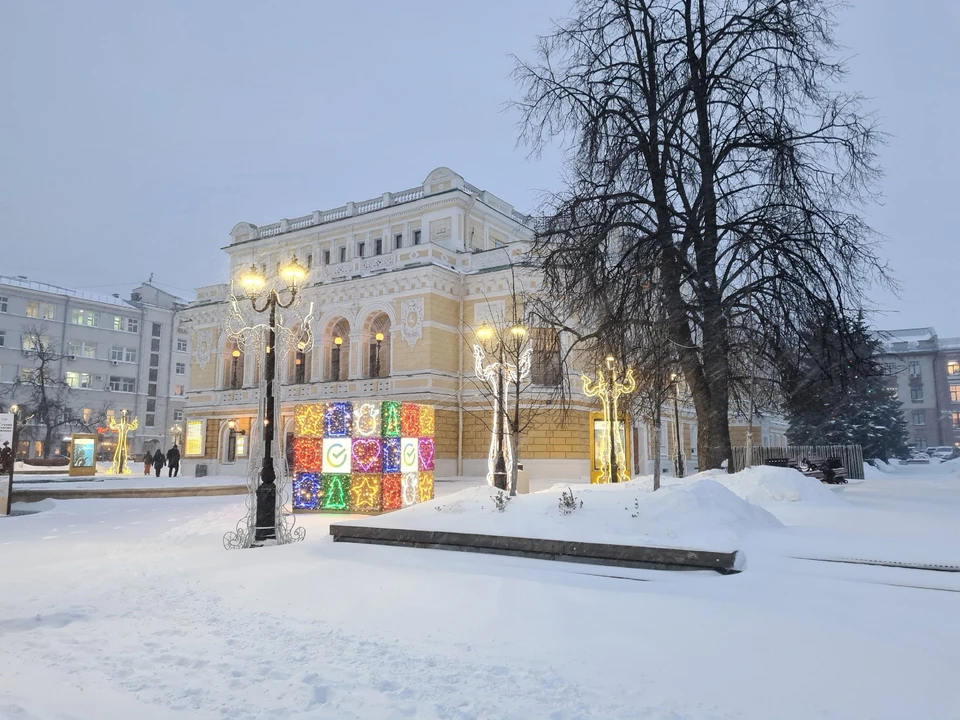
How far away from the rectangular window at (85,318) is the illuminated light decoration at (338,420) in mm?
67063

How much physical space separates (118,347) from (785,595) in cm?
8027

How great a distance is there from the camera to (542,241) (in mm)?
16531

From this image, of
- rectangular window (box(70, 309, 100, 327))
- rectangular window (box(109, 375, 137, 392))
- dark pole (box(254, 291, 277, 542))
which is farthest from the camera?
rectangular window (box(109, 375, 137, 392))

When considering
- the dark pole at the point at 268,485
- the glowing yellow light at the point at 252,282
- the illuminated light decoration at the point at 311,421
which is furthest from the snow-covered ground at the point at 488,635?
the illuminated light decoration at the point at 311,421

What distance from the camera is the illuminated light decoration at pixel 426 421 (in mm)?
17573

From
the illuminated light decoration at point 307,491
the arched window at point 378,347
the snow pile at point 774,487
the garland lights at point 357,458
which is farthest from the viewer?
the arched window at point 378,347

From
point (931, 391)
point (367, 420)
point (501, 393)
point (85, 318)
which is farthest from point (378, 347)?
point (931, 391)

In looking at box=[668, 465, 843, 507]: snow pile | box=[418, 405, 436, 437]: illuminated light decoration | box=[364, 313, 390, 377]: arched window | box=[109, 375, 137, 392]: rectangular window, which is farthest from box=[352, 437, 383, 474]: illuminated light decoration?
box=[109, 375, 137, 392]: rectangular window

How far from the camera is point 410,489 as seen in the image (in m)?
16.6

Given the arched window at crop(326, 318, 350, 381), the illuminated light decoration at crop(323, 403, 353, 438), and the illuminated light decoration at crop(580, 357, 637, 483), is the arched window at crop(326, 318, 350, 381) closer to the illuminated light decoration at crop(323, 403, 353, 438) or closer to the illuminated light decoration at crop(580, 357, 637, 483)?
the illuminated light decoration at crop(580, 357, 637, 483)

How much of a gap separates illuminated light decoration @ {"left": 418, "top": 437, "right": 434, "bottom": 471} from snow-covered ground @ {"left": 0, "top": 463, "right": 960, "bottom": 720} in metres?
→ 7.67

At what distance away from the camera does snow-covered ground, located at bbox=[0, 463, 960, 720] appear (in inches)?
170

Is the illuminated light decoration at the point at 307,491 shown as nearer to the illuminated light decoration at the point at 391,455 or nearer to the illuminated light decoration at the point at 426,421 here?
the illuminated light decoration at the point at 391,455

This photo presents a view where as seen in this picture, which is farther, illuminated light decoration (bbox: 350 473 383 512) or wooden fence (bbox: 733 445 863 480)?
wooden fence (bbox: 733 445 863 480)
